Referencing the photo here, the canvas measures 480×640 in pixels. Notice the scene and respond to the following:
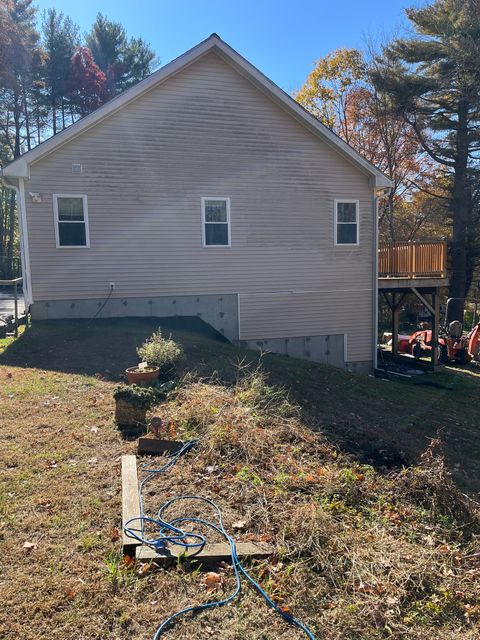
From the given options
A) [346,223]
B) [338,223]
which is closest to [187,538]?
[338,223]

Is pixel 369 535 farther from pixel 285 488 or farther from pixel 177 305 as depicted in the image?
pixel 177 305

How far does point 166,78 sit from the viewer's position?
40.7 feet

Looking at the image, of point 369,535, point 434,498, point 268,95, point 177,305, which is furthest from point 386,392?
point 268,95

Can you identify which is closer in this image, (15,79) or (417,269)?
(417,269)

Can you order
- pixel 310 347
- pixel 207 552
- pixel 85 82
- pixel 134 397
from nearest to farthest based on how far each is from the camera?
pixel 207 552 < pixel 134 397 < pixel 310 347 < pixel 85 82

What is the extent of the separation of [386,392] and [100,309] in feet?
24.4

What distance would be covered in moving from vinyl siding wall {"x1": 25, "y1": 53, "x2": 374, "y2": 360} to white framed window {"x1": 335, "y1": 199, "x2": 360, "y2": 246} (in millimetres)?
207

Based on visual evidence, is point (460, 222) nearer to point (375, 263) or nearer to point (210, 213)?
point (375, 263)

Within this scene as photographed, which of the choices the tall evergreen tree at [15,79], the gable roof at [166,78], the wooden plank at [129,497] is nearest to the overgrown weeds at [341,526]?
the wooden plank at [129,497]

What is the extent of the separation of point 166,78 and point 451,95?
55.2 feet

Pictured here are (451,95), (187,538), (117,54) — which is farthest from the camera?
(117,54)

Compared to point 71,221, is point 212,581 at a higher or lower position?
lower

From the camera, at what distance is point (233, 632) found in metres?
2.70

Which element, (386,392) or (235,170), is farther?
(235,170)
